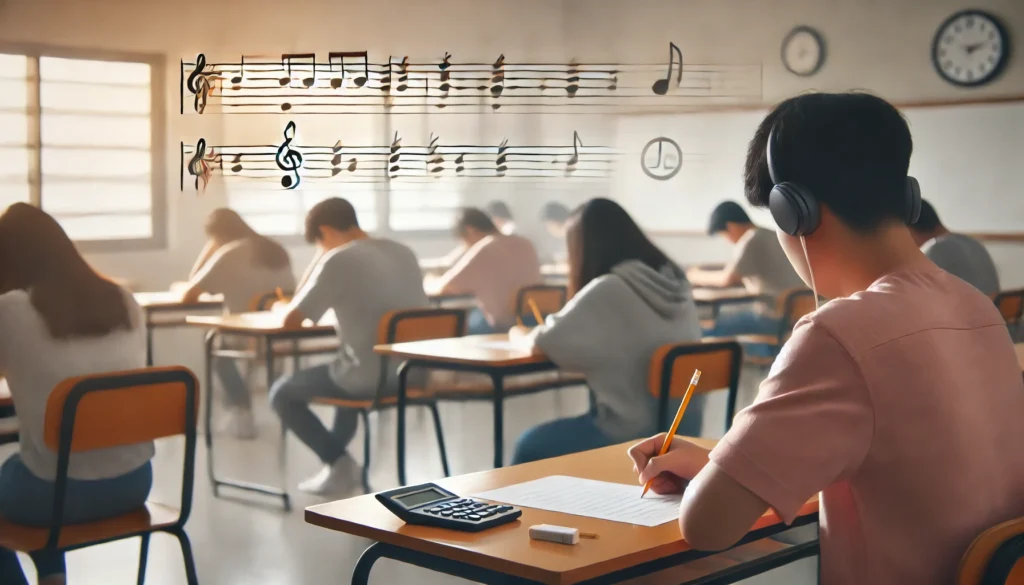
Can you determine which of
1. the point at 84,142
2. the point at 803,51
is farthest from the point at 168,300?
the point at 803,51

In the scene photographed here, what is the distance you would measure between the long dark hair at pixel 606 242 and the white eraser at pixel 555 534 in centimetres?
200

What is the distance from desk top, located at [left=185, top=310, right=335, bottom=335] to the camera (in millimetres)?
4469

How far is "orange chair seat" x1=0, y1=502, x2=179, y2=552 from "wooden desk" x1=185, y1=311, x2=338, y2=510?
5.38 ft

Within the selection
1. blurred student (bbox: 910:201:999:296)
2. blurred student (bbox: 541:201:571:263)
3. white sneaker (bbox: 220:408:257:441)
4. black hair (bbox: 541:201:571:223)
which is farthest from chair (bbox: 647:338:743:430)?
black hair (bbox: 541:201:571:223)

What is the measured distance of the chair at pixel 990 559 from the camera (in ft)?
4.09

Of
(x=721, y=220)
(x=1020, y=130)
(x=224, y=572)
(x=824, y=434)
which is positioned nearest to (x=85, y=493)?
(x=224, y=572)

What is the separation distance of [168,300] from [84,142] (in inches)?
28.5

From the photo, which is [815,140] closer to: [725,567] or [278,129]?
[725,567]

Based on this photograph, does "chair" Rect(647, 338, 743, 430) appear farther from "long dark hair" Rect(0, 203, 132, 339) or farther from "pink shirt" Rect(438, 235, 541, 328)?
"pink shirt" Rect(438, 235, 541, 328)

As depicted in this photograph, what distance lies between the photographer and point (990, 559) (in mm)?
1249

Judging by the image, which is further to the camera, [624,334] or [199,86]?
[199,86]

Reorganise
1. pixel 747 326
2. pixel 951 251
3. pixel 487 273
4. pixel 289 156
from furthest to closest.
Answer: pixel 747 326 < pixel 487 273 < pixel 951 251 < pixel 289 156

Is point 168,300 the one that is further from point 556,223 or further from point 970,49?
point 970,49

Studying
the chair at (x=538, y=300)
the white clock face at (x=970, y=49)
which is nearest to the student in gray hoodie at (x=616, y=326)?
the chair at (x=538, y=300)
